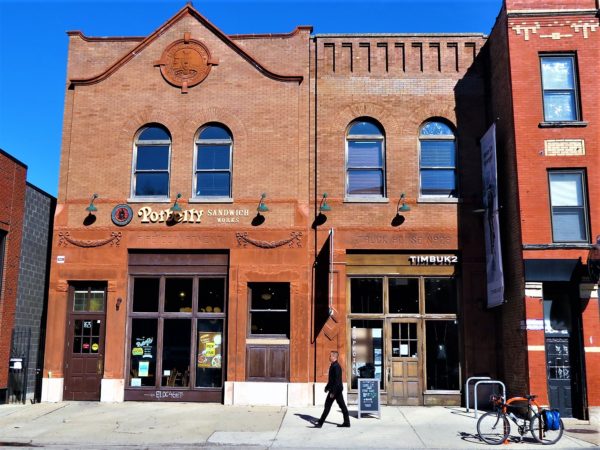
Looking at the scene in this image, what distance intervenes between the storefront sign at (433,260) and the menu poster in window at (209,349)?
561 centimetres

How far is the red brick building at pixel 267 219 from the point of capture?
16828 millimetres

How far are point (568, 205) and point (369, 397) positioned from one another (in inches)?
265

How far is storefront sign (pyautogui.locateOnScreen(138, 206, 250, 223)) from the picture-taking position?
17.4m

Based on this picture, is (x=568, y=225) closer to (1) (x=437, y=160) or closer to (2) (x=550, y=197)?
(2) (x=550, y=197)

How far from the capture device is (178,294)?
17406 millimetres

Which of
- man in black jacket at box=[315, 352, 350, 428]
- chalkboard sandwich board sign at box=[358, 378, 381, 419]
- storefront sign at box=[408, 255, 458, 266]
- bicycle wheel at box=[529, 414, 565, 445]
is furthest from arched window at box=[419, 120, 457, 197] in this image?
bicycle wheel at box=[529, 414, 565, 445]

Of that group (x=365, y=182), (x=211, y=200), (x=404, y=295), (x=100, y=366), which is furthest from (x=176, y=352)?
(x=365, y=182)

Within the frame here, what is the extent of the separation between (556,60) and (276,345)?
33.7 feet

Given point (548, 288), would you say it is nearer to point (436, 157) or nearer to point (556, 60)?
point (436, 157)

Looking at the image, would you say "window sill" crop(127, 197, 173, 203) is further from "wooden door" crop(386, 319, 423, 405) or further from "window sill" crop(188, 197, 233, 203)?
"wooden door" crop(386, 319, 423, 405)

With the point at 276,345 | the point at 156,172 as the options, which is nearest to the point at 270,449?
the point at 276,345

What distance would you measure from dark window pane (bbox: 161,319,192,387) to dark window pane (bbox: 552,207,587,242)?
967 centimetres

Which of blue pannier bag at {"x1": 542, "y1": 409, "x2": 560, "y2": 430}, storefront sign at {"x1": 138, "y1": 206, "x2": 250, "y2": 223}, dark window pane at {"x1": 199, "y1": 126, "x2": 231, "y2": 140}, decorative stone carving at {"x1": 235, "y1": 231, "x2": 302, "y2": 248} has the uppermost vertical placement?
dark window pane at {"x1": 199, "y1": 126, "x2": 231, "y2": 140}

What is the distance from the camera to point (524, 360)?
48.9 ft
